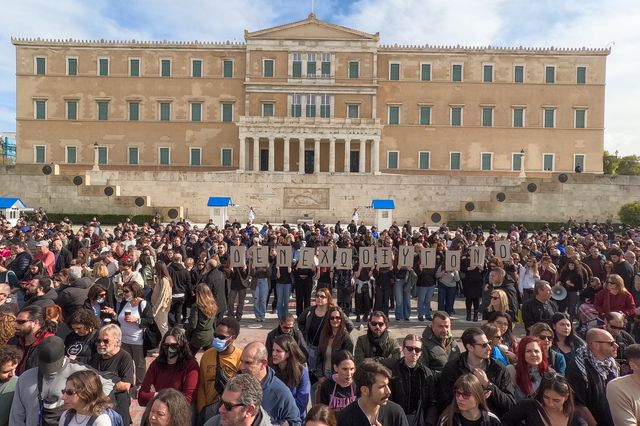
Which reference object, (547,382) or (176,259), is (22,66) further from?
(547,382)

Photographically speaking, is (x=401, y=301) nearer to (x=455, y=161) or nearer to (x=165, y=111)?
(x=455, y=161)

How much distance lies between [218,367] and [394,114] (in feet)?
143

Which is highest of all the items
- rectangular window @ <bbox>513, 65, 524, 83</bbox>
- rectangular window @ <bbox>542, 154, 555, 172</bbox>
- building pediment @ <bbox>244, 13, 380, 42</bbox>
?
building pediment @ <bbox>244, 13, 380, 42</bbox>

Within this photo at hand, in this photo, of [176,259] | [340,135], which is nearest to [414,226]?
[340,135]

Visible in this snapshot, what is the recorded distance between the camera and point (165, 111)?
46219mm

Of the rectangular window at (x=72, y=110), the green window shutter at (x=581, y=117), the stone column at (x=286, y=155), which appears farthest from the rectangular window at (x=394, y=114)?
the rectangular window at (x=72, y=110)

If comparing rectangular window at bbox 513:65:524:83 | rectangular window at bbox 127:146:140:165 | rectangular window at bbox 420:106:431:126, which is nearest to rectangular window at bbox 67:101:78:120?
rectangular window at bbox 127:146:140:165

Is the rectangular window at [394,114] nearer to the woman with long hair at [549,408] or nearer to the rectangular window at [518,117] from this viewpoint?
the rectangular window at [518,117]

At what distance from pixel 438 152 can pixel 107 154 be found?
29770 mm

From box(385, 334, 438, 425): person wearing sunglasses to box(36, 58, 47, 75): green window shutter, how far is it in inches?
1971

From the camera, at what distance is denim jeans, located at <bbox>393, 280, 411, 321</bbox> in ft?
35.1

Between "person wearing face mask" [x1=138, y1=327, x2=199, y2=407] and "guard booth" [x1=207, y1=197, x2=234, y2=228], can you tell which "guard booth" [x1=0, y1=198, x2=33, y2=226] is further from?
"person wearing face mask" [x1=138, y1=327, x2=199, y2=407]

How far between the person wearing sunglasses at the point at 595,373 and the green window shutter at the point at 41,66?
2000 inches

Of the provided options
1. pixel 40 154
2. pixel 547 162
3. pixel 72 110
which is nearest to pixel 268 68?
pixel 72 110
